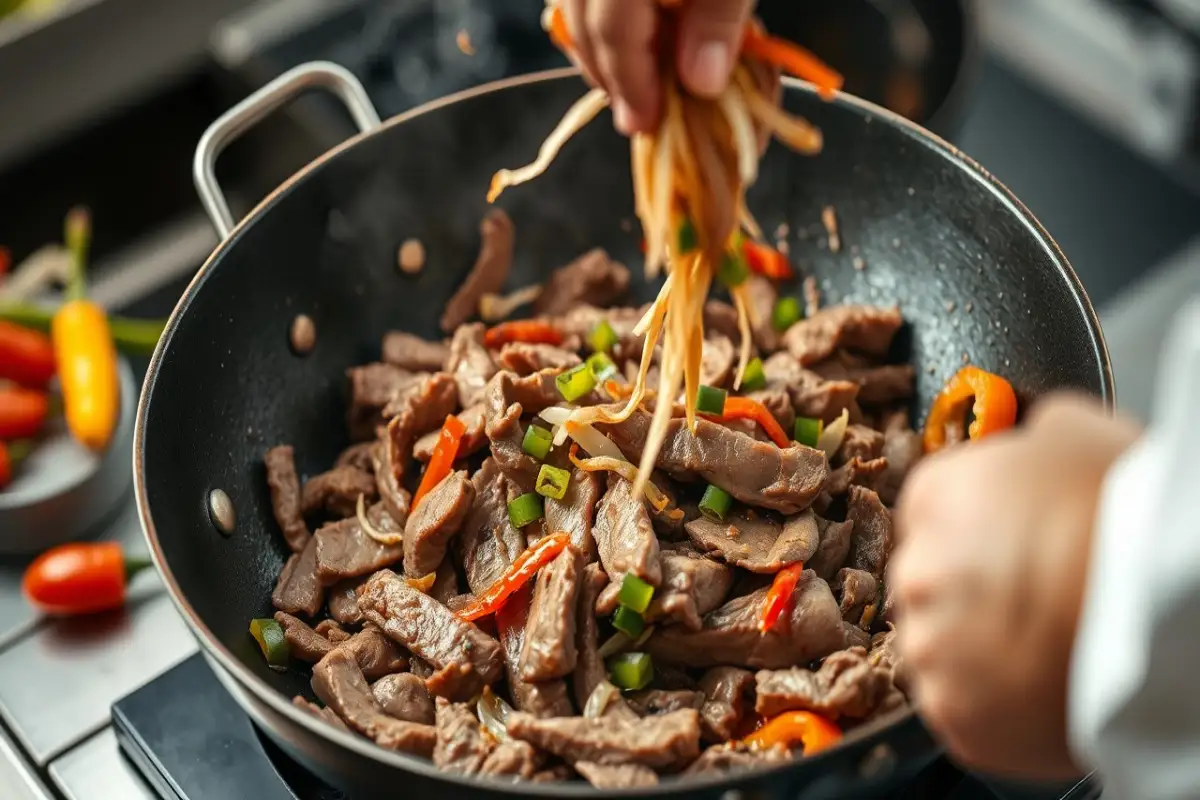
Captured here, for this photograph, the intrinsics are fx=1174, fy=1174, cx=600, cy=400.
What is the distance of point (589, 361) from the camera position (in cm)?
232

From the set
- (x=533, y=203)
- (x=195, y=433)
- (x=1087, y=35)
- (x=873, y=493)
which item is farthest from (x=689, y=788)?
(x=1087, y=35)

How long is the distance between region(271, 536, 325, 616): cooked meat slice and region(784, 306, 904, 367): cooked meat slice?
3.52ft

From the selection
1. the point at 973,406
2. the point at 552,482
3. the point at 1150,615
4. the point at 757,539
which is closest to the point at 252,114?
the point at 552,482

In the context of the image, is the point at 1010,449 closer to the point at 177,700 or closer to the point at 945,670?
the point at 945,670

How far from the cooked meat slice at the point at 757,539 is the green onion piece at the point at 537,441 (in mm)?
292

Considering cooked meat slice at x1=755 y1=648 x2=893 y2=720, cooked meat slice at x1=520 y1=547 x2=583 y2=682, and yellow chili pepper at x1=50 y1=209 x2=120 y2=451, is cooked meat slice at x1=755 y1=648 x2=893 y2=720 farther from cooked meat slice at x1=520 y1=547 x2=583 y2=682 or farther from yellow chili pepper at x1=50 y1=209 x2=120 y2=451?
yellow chili pepper at x1=50 y1=209 x2=120 y2=451

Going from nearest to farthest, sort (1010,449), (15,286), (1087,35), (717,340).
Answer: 1. (1010,449)
2. (717,340)
3. (15,286)
4. (1087,35)

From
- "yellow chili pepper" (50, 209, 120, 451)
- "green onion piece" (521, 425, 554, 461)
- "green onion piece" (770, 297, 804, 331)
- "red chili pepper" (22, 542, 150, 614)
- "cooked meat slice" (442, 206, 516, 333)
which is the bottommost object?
"green onion piece" (770, 297, 804, 331)

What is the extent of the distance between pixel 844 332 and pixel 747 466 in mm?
528

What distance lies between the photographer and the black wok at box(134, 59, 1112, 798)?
208 centimetres

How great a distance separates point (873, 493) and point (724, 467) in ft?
1.01

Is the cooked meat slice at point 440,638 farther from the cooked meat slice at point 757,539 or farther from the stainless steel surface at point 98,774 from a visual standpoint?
the stainless steel surface at point 98,774

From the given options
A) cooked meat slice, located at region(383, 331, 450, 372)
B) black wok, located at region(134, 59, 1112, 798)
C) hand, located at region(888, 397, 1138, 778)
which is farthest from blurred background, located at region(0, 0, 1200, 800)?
hand, located at region(888, 397, 1138, 778)

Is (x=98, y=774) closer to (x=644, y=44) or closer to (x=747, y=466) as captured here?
(x=747, y=466)
